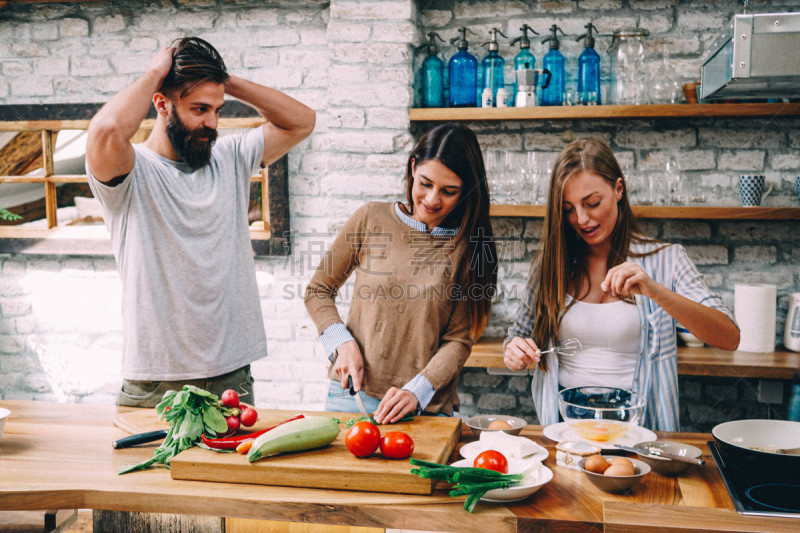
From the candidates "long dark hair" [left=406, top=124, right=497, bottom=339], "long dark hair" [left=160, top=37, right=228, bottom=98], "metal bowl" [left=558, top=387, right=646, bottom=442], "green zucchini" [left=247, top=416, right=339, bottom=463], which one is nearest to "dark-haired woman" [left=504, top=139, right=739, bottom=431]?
"long dark hair" [left=406, top=124, right=497, bottom=339]

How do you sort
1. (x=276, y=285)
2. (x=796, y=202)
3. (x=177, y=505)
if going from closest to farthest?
(x=177, y=505) → (x=796, y=202) → (x=276, y=285)

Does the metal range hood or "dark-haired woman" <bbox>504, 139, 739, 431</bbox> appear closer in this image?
the metal range hood

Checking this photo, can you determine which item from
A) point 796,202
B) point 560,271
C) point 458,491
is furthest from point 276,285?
point 796,202

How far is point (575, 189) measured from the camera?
1838 mm

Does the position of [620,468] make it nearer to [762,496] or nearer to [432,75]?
[762,496]

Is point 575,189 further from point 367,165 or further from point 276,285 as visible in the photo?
point 276,285

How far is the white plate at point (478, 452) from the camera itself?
1359mm

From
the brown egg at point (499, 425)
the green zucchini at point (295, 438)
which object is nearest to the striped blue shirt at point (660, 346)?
the brown egg at point (499, 425)

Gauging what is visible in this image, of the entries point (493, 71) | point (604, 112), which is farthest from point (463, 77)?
point (604, 112)

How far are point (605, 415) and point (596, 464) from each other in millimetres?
198

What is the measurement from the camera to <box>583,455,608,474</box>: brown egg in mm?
1251

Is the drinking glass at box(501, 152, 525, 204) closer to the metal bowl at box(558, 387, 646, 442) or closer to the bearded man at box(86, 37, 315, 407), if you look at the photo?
the bearded man at box(86, 37, 315, 407)

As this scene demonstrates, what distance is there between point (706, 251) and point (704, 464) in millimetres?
1872

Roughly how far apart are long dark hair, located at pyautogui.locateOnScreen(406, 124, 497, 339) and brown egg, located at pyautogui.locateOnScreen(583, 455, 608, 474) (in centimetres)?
68
